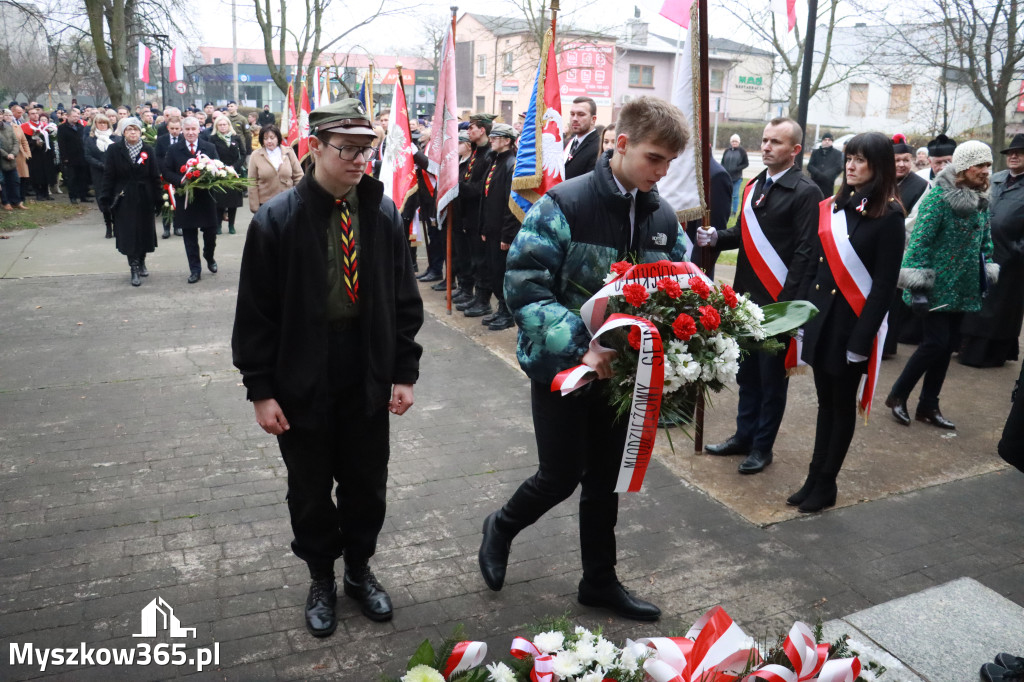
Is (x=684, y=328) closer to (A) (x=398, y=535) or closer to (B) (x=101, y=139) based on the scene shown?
(A) (x=398, y=535)

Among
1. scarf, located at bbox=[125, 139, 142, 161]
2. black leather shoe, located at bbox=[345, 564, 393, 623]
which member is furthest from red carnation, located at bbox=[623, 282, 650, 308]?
scarf, located at bbox=[125, 139, 142, 161]

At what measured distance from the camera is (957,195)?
19.1 ft

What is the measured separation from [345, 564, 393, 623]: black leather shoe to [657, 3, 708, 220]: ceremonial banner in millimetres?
2688

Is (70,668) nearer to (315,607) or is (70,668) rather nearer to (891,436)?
(315,607)

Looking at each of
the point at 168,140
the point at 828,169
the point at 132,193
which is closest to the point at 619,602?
the point at 132,193

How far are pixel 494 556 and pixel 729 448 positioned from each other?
2363 mm

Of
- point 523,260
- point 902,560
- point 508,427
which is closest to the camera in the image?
point 523,260

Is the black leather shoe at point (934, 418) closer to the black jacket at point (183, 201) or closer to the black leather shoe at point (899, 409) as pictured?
the black leather shoe at point (899, 409)

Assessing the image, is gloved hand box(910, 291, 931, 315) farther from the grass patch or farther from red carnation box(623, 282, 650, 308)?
the grass patch

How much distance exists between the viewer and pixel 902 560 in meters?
4.11

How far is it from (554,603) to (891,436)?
3524 millimetres

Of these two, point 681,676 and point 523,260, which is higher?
point 523,260

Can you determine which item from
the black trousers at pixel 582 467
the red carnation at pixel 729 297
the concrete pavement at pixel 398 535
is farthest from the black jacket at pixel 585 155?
the red carnation at pixel 729 297

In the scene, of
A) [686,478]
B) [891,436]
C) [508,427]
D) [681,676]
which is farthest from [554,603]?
[891,436]
